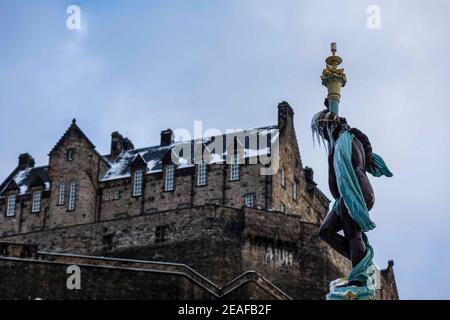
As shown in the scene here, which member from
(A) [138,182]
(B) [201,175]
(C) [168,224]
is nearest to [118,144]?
(A) [138,182]

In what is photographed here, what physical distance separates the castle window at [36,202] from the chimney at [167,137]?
28.7ft

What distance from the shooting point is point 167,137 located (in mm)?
73562

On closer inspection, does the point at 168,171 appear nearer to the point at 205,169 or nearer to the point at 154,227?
the point at 205,169

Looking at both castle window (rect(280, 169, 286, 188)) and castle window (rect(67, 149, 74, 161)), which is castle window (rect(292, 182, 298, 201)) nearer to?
castle window (rect(280, 169, 286, 188))

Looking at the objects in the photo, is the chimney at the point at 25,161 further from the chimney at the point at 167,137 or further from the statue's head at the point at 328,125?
the statue's head at the point at 328,125

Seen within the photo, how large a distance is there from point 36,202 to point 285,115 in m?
17.5

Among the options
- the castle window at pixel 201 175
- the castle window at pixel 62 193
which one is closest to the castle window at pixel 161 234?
the castle window at pixel 201 175

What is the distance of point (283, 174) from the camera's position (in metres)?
65.8

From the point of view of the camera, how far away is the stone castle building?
4744cm

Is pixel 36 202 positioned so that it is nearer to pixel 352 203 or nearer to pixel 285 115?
pixel 285 115
